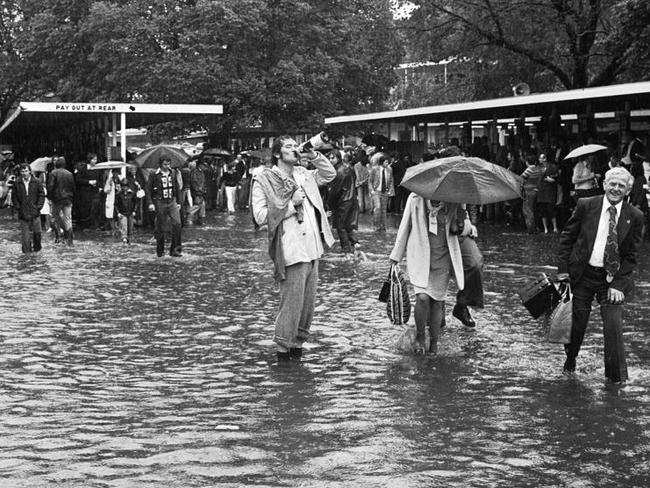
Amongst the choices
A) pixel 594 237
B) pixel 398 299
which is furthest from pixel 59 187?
pixel 594 237

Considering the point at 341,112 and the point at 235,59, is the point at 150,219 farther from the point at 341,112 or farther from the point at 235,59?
the point at 341,112

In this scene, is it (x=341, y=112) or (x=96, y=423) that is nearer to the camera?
(x=96, y=423)

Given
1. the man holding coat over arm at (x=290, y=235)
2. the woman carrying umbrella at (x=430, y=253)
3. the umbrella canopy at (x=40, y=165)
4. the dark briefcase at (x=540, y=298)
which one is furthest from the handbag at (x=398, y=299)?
the umbrella canopy at (x=40, y=165)

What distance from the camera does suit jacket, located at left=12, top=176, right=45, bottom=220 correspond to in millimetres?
20172

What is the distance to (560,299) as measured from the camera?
998 centimetres

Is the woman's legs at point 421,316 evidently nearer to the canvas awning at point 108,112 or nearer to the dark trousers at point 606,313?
the dark trousers at point 606,313

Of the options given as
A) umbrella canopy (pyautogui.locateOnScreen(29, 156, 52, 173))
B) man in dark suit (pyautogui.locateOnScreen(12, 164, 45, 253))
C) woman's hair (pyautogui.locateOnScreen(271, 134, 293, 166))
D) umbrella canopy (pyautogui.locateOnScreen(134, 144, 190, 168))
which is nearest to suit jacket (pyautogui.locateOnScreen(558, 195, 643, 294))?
woman's hair (pyautogui.locateOnScreen(271, 134, 293, 166))

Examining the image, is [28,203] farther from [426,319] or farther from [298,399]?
[298,399]

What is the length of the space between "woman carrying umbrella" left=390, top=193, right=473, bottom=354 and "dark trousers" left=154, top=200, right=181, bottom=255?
9612 millimetres

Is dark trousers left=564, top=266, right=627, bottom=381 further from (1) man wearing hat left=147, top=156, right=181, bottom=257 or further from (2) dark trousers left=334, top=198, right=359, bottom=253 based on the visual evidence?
(1) man wearing hat left=147, top=156, right=181, bottom=257

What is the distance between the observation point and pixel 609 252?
327 inches

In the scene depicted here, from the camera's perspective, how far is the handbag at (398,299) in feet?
32.2

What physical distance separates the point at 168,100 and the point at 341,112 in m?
8.13

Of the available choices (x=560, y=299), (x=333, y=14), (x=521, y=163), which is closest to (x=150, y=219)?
(x=521, y=163)
